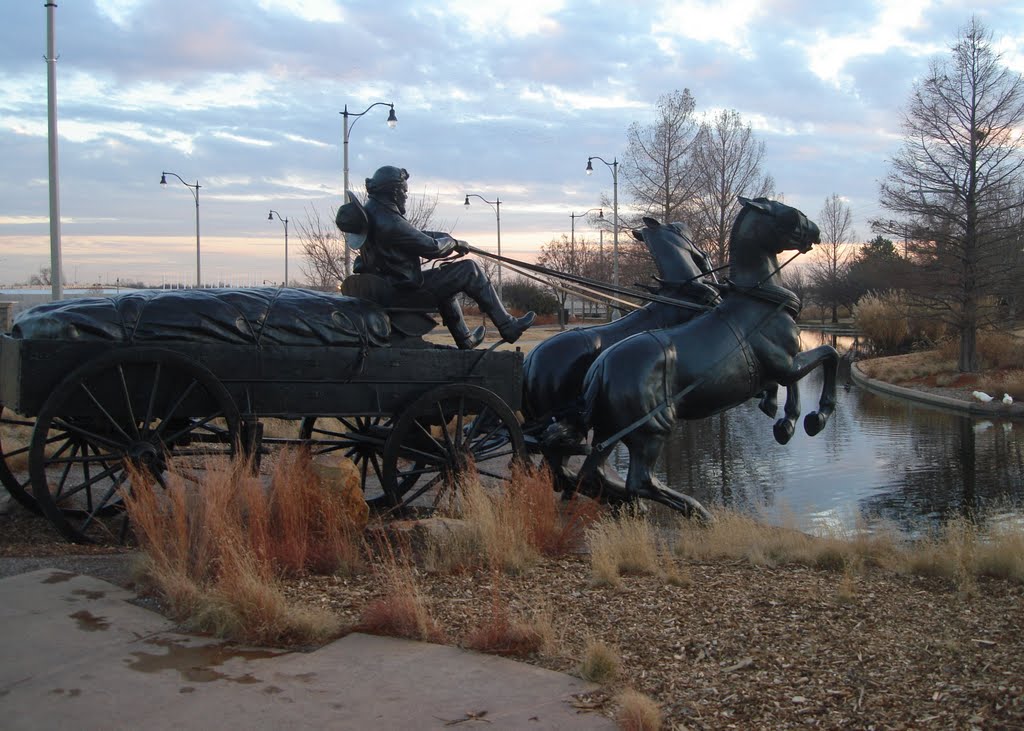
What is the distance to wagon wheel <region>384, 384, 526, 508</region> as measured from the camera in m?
7.36

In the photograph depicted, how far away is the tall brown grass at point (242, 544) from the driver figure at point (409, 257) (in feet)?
5.95

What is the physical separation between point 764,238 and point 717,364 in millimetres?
1319

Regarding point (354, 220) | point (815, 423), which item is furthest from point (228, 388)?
point (815, 423)

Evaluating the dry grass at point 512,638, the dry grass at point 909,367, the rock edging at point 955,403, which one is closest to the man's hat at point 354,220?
the dry grass at point 512,638

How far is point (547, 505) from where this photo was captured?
6.88 m

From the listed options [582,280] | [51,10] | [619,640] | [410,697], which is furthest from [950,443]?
[51,10]

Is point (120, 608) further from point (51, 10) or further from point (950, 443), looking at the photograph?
point (950, 443)

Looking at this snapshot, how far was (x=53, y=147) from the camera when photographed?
623 inches

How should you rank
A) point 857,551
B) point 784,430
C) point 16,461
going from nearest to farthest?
point 857,551 → point 784,430 → point 16,461

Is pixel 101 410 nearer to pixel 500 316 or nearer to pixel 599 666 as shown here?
pixel 500 316

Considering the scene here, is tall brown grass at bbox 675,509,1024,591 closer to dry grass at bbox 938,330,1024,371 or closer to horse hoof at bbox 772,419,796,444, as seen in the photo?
horse hoof at bbox 772,419,796,444

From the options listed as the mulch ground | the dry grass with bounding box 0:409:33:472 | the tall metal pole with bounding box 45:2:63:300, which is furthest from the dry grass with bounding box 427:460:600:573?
the tall metal pole with bounding box 45:2:63:300

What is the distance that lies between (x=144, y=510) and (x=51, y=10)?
1277 cm

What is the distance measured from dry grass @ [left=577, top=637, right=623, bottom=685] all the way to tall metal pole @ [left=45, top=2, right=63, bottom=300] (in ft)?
48.7
